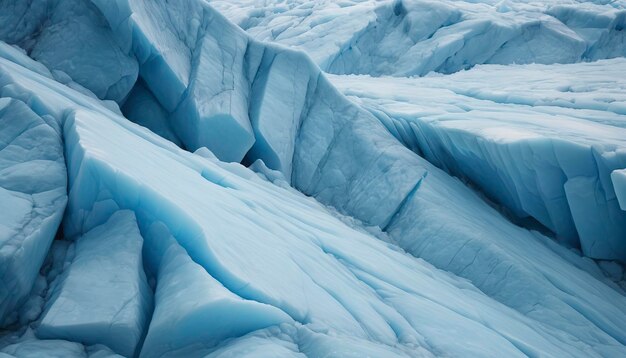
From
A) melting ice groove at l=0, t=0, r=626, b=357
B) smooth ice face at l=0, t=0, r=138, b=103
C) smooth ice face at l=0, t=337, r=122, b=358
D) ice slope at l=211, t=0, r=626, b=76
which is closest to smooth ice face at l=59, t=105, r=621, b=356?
melting ice groove at l=0, t=0, r=626, b=357

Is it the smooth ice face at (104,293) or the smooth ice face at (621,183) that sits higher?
the smooth ice face at (621,183)

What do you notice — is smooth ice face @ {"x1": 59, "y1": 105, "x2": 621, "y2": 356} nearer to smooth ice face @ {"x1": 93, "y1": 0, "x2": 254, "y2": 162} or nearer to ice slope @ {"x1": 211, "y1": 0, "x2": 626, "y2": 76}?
smooth ice face @ {"x1": 93, "y1": 0, "x2": 254, "y2": 162}

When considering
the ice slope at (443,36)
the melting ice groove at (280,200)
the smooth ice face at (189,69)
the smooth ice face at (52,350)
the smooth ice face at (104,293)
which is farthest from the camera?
the ice slope at (443,36)

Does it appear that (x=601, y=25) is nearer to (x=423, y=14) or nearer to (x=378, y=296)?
(x=423, y=14)

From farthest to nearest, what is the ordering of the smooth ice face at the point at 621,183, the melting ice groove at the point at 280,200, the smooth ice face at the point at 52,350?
the smooth ice face at the point at 621,183, the melting ice groove at the point at 280,200, the smooth ice face at the point at 52,350

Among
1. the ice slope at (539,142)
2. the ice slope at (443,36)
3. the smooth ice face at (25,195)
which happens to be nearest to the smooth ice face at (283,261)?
the smooth ice face at (25,195)

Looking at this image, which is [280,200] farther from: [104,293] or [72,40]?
[72,40]

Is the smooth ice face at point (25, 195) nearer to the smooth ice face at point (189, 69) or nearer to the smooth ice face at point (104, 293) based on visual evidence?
the smooth ice face at point (104, 293)

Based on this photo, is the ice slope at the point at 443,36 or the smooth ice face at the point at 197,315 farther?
the ice slope at the point at 443,36
